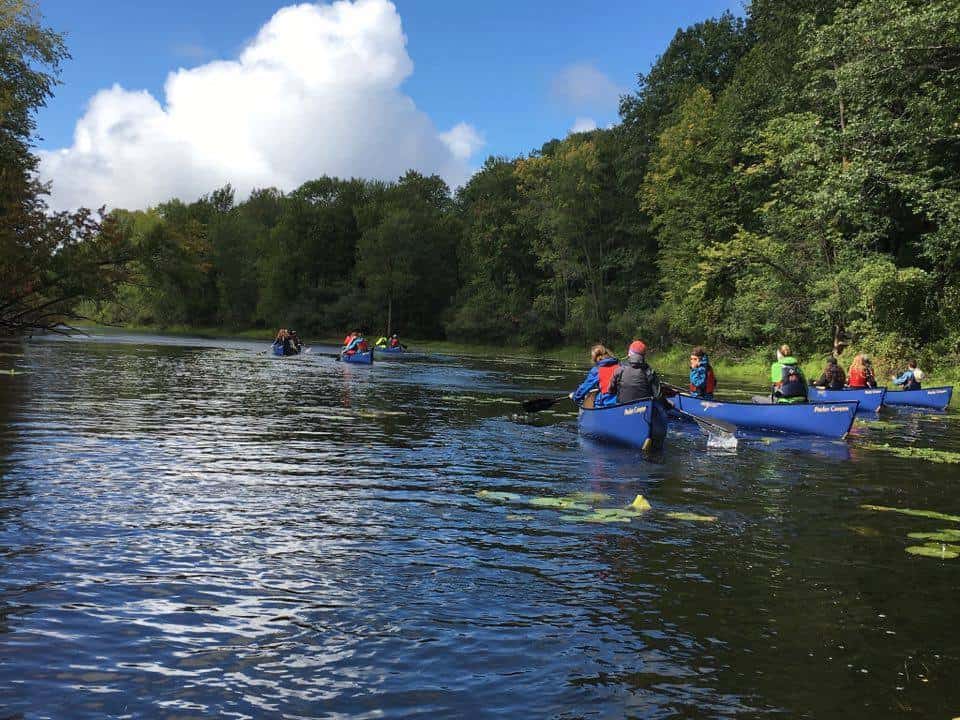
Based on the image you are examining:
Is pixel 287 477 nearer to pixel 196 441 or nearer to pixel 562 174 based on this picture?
pixel 196 441

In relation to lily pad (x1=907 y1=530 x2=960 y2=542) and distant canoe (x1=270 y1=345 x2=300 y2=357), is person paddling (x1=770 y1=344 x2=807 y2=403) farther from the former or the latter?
distant canoe (x1=270 y1=345 x2=300 y2=357)

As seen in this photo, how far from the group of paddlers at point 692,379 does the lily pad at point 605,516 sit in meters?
5.39

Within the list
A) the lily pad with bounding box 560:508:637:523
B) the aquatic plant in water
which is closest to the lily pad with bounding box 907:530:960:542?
the aquatic plant in water

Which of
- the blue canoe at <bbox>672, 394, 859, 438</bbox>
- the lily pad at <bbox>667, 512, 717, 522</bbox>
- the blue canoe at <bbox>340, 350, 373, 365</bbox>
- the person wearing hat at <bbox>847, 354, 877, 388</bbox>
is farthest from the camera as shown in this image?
the blue canoe at <bbox>340, 350, 373, 365</bbox>

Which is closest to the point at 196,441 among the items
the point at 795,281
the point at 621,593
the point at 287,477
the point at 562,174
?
the point at 287,477

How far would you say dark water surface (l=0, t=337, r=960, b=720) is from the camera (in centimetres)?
488

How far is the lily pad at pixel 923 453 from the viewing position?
48.7ft

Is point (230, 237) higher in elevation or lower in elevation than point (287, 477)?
higher

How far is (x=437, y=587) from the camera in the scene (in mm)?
6844

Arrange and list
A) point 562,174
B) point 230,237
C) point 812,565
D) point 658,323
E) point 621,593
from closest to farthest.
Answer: point 621,593, point 812,565, point 658,323, point 562,174, point 230,237

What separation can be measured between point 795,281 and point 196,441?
34.4 metres

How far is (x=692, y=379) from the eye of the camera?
20438mm

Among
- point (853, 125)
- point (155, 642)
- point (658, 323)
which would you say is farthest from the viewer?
point (658, 323)

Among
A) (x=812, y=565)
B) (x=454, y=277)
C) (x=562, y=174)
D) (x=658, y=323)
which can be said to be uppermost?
(x=562, y=174)
